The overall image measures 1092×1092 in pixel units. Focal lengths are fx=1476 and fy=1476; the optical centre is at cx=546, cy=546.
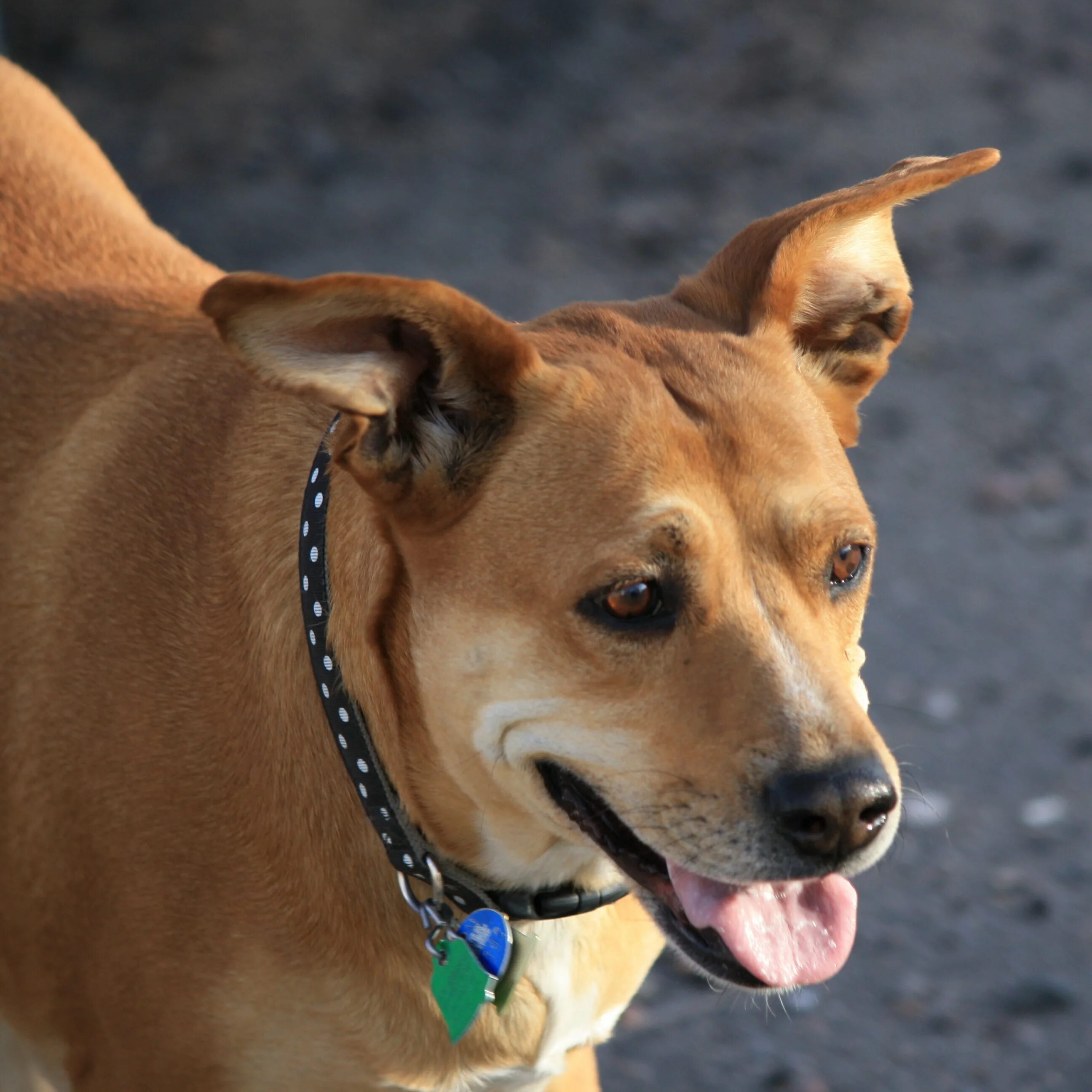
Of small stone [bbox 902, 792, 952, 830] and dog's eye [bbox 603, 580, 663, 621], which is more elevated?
dog's eye [bbox 603, 580, 663, 621]

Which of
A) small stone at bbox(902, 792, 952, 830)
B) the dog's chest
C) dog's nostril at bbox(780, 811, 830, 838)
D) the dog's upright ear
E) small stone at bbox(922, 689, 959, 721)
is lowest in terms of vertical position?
small stone at bbox(922, 689, 959, 721)

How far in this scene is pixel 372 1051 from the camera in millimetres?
2504

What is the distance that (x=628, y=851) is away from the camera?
2.37 m

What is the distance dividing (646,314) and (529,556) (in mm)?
576

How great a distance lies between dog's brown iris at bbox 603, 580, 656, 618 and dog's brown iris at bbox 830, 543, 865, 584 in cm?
33

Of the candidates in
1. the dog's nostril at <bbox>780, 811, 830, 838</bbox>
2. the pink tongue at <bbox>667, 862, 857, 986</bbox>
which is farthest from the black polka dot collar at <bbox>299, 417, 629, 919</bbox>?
the dog's nostril at <bbox>780, 811, 830, 838</bbox>

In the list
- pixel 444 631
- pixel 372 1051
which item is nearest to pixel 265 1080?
pixel 372 1051

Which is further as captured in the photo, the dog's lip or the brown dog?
the dog's lip

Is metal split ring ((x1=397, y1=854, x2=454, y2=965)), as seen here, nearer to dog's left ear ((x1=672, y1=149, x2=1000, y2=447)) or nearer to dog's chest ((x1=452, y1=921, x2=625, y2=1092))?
dog's chest ((x1=452, y1=921, x2=625, y2=1092))

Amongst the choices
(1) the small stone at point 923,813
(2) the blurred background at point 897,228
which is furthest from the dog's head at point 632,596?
(1) the small stone at point 923,813

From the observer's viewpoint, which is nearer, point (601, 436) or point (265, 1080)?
point (601, 436)

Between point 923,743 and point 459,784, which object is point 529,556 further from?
point 923,743

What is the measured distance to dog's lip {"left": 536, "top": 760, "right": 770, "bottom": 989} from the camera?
7.64 ft

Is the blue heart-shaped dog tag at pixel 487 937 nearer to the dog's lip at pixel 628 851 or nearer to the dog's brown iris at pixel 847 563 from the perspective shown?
the dog's lip at pixel 628 851
